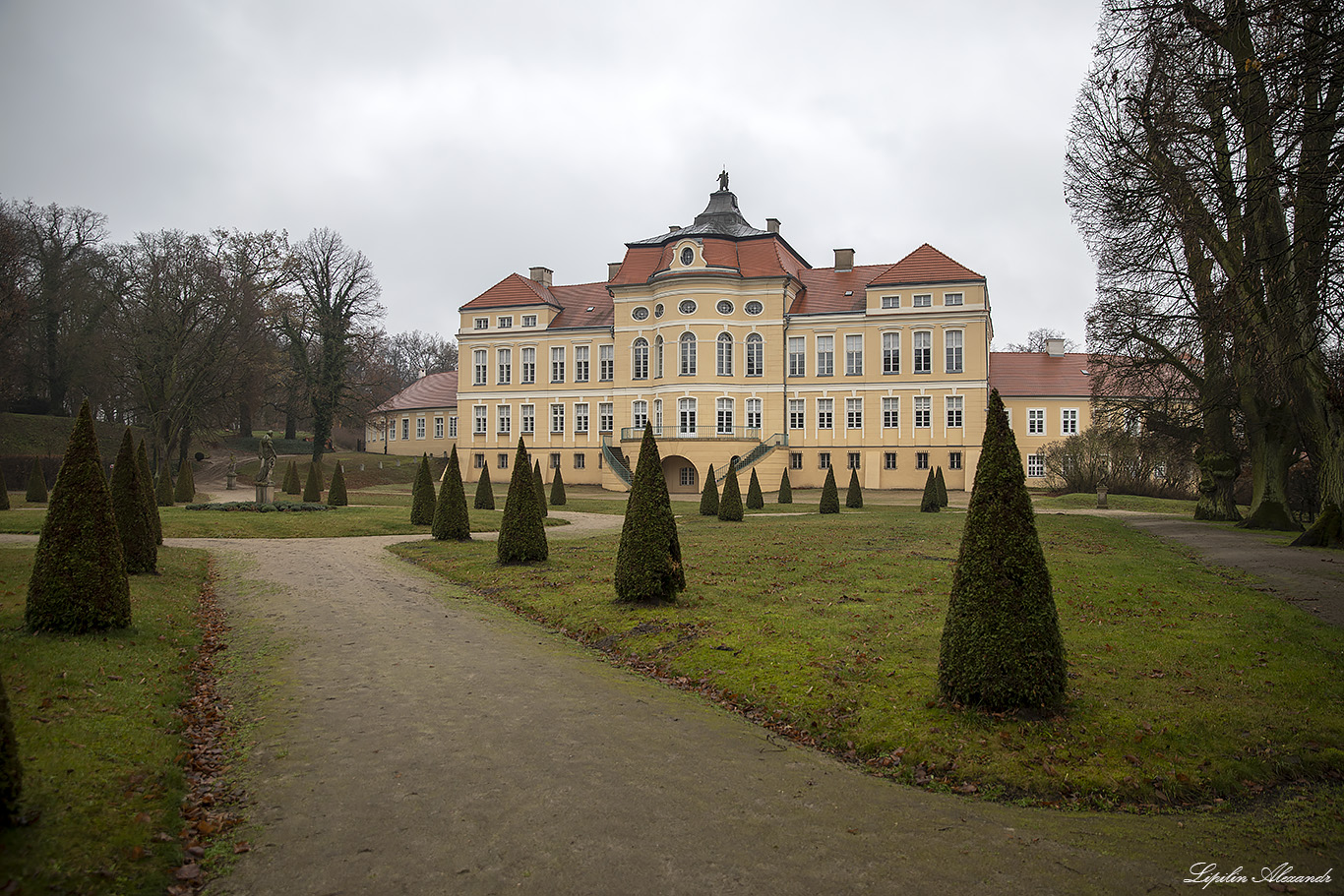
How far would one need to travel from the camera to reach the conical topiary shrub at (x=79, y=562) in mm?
8055

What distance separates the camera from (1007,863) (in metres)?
4.36

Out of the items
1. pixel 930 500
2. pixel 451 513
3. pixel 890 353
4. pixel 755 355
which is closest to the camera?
pixel 451 513

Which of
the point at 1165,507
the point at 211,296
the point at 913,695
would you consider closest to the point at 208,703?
the point at 913,695

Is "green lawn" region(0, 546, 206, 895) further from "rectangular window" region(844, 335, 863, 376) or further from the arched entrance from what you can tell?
"rectangular window" region(844, 335, 863, 376)

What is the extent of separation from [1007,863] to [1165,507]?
33957 millimetres

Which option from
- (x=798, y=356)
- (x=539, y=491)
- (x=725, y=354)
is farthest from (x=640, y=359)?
(x=539, y=491)

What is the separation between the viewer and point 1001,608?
21.3 feet

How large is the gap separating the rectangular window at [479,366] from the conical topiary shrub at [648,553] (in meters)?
44.1

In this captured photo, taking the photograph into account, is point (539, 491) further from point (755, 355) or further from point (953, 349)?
point (953, 349)

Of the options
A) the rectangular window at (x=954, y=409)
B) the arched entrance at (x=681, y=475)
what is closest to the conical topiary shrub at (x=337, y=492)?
the arched entrance at (x=681, y=475)

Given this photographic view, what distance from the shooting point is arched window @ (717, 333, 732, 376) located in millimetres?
46906

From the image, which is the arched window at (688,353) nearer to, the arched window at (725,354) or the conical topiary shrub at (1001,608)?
the arched window at (725,354)

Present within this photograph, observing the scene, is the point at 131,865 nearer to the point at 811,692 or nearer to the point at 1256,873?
the point at 811,692

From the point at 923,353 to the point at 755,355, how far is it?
9266mm
